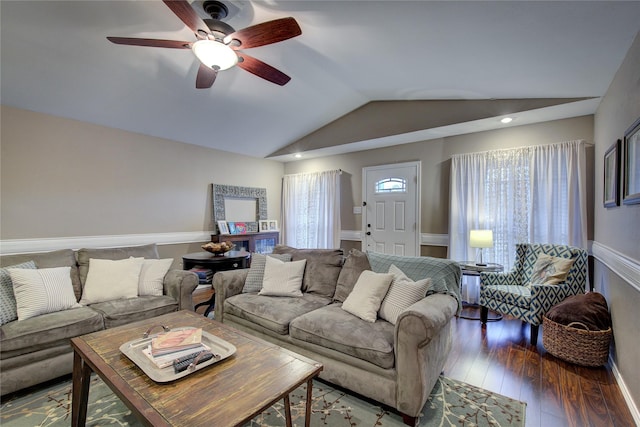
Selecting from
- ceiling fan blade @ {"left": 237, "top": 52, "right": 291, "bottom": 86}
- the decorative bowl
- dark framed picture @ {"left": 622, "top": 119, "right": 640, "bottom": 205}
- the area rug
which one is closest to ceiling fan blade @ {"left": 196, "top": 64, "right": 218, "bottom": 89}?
ceiling fan blade @ {"left": 237, "top": 52, "right": 291, "bottom": 86}

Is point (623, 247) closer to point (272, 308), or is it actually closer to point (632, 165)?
point (632, 165)

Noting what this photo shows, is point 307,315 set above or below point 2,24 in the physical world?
below

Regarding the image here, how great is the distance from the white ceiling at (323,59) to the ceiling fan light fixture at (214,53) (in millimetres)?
446

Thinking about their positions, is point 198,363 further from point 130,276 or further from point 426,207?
point 426,207

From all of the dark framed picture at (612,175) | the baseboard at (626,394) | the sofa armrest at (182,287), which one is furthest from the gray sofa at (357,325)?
the dark framed picture at (612,175)

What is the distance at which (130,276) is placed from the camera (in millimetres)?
2855

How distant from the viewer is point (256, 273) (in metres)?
3.06

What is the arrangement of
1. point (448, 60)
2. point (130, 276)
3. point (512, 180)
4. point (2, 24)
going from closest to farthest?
point (2, 24)
point (448, 60)
point (130, 276)
point (512, 180)

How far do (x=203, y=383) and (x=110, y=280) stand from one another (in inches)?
80.3

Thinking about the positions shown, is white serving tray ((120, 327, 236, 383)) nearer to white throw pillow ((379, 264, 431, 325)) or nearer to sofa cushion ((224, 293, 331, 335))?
sofa cushion ((224, 293, 331, 335))

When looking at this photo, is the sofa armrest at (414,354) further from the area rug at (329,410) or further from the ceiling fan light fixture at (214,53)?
the ceiling fan light fixture at (214,53)

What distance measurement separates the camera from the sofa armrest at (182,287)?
2885 millimetres

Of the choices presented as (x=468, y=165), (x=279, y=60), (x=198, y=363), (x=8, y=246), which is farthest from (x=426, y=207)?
(x=8, y=246)

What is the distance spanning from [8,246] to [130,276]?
1.61 m
